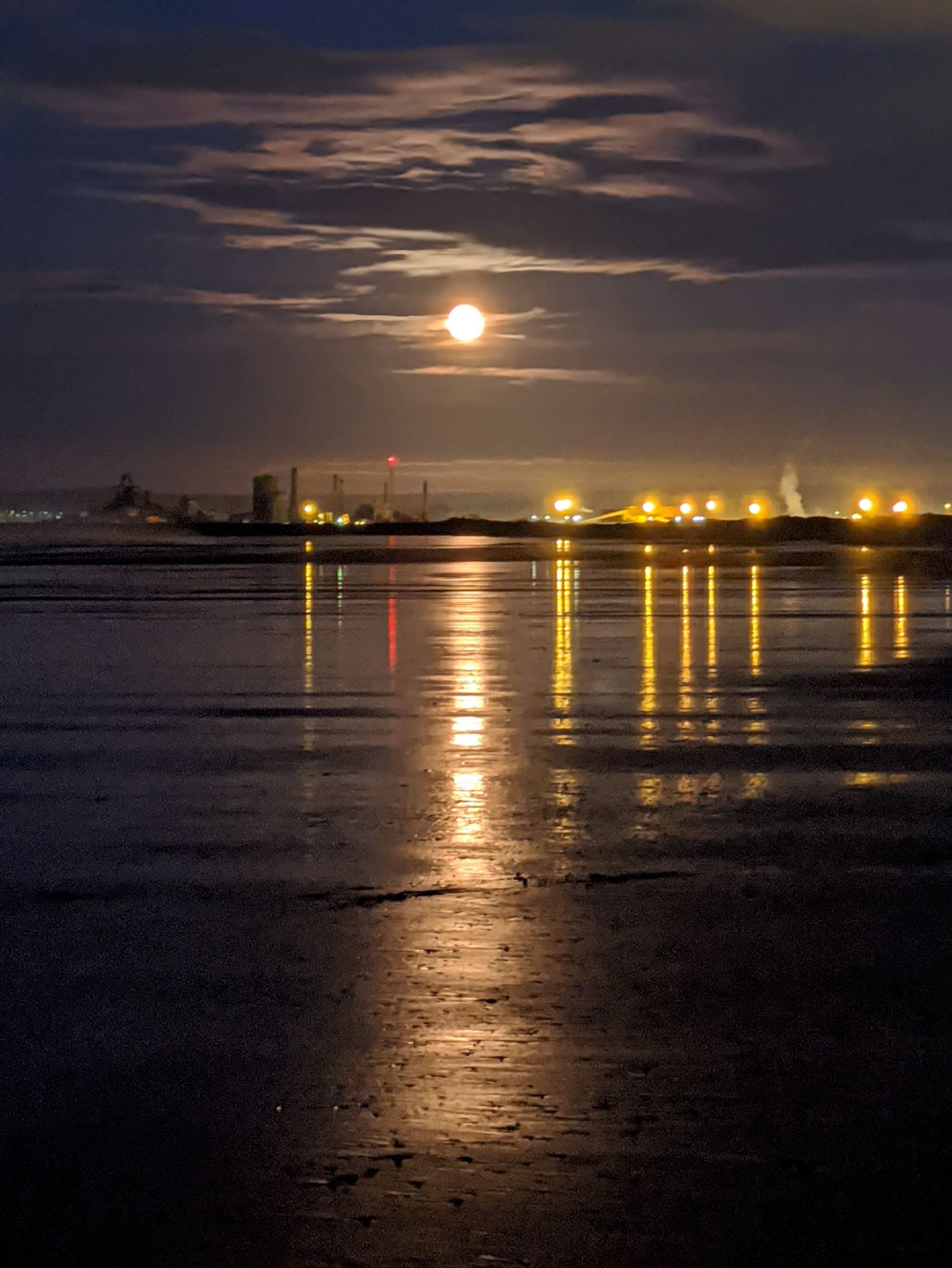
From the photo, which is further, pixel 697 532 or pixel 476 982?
pixel 697 532

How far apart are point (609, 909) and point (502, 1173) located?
2.97 meters

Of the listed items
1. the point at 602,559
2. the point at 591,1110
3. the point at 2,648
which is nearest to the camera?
the point at 591,1110

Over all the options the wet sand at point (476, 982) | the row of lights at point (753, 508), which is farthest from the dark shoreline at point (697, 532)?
the wet sand at point (476, 982)

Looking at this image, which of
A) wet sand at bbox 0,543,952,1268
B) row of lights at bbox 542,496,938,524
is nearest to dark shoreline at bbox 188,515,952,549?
row of lights at bbox 542,496,938,524

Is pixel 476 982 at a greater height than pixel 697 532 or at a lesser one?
lesser

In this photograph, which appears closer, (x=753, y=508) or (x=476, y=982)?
(x=476, y=982)

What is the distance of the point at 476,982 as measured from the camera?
6332 mm

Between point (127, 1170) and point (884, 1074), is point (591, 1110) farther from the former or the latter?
point (127, 1170)

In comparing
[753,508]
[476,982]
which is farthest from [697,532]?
[476,982]

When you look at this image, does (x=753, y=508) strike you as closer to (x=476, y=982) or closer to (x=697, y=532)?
(x=697, y=532)

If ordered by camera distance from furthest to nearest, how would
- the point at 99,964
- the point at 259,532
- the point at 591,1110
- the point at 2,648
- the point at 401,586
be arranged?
the point at 259,532
the point at 401,586
the point at 2,648
the point at 99,964
the point at 591,1110

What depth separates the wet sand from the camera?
4.36m

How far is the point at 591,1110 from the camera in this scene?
5.00 meters

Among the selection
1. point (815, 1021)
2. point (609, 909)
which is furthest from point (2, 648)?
point (815, 1021)
